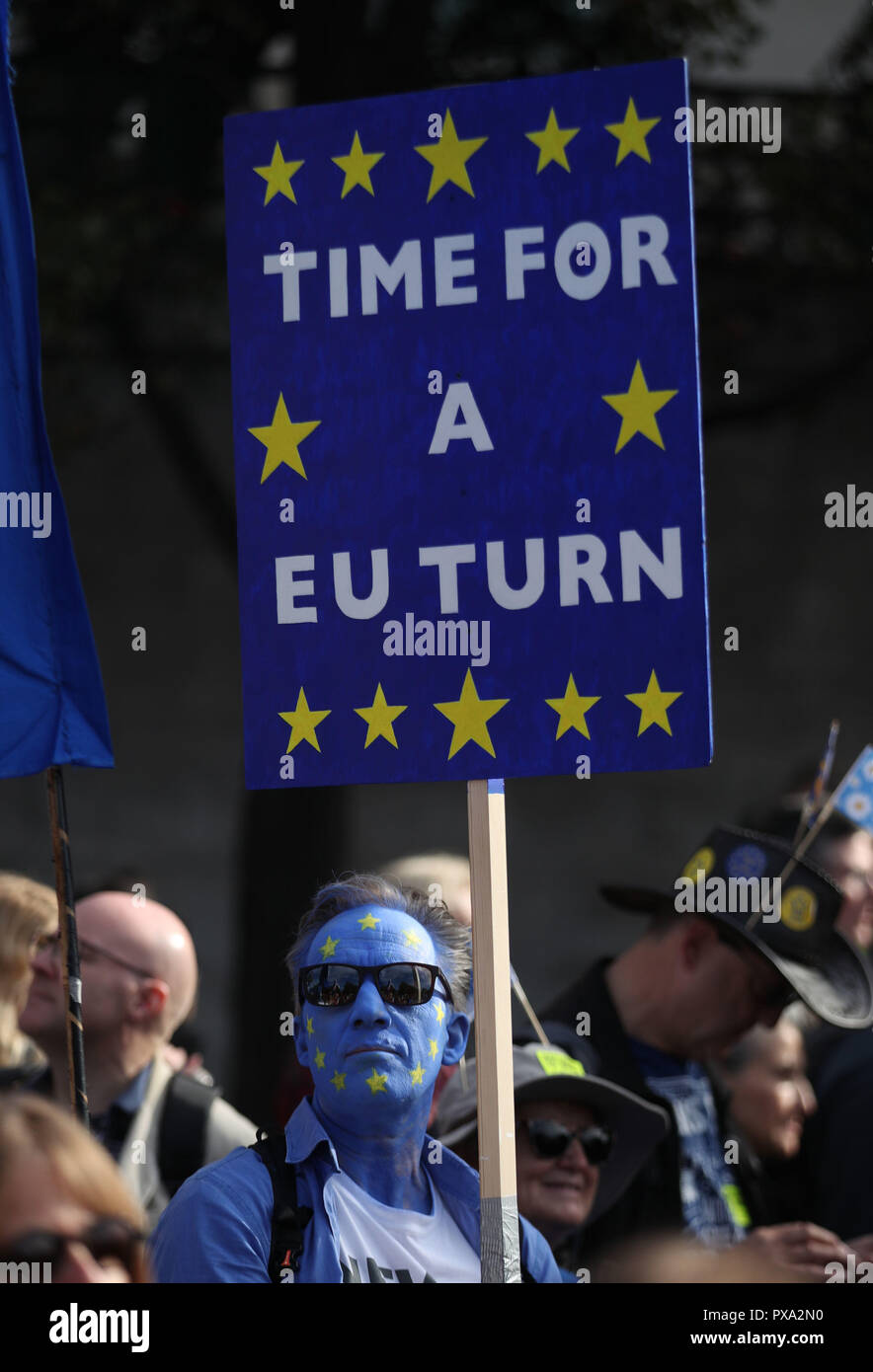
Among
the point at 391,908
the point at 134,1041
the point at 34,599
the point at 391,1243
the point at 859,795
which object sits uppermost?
the point at 34,599

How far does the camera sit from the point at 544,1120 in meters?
3.65

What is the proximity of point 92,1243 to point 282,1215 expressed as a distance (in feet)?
2.95

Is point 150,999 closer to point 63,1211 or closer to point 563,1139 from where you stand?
point 563,1139

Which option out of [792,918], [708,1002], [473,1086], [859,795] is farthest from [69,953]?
[859,795]

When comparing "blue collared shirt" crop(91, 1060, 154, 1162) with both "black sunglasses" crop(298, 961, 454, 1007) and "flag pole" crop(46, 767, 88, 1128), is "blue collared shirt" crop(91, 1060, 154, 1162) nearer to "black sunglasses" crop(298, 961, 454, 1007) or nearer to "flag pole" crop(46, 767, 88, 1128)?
"flag pole" crop(46, 767, 88, 1128)

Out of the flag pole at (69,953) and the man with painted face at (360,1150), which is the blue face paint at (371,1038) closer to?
the man with painted face at (360,1150)

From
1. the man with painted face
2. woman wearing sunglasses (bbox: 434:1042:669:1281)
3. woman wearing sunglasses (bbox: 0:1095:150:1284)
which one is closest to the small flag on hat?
woman wearing sunglasses (bbox: 434:1042:669:1281)

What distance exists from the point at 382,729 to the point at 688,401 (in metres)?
0.68

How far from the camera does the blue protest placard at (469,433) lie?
9.33ft

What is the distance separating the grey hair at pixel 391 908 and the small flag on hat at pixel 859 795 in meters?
1.91

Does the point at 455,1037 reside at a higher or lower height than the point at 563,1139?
higher

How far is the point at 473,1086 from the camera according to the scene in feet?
12.3

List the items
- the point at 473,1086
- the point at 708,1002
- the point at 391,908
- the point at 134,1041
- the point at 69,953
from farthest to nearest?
the point at 708,1002
the point at 134,1041
the point at 473,1086
the point at 69,953
the point at 391,908

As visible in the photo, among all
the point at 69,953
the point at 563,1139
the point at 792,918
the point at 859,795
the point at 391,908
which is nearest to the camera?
the point at 391,908
